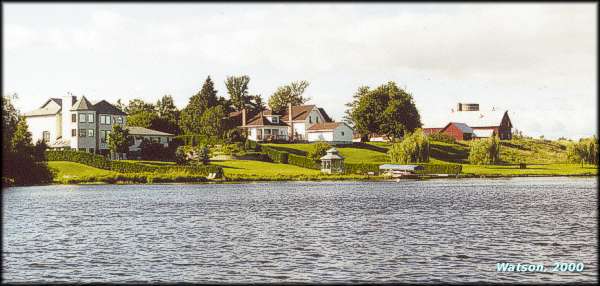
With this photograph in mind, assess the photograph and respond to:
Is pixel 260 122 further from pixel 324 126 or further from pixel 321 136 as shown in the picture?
pixel 324 126

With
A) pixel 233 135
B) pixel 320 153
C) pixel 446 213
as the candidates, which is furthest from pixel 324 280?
pixel 233 135

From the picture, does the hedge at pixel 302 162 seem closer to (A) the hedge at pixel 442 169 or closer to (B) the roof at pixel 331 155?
(B) the roof at pixel 331 155

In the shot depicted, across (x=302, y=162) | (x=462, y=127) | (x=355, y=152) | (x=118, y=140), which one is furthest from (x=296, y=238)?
(x=462, y=127)

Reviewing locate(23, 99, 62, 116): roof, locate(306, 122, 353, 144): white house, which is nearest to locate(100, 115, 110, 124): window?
locate(23, 99, 62, 116): roof

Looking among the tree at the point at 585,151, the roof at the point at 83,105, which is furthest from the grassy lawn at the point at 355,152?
the roof at the point at 83,105

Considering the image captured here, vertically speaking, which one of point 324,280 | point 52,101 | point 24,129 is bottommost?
point 324,280

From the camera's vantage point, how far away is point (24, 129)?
72875mm

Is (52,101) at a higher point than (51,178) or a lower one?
higher

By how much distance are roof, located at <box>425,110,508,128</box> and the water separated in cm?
11372

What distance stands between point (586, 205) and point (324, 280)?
139 feet

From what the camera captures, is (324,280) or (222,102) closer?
(324,280)

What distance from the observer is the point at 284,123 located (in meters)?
168

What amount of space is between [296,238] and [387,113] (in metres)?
117

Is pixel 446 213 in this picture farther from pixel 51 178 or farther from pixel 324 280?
pixel 51 178
